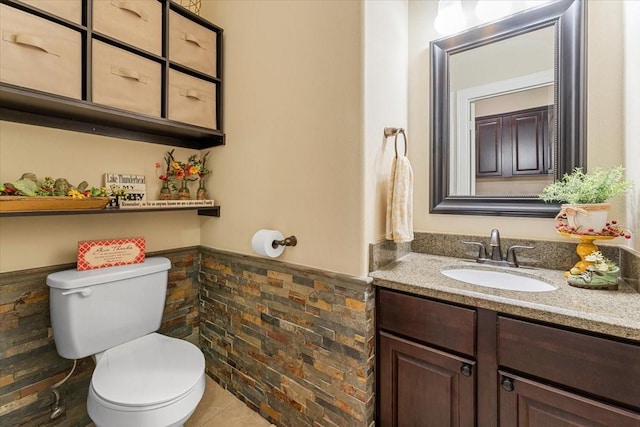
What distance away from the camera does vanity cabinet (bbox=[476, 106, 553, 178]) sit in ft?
4.42

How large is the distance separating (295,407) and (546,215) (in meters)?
1.54

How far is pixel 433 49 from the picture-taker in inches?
63.1

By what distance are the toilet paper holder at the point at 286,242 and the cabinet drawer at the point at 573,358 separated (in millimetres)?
905

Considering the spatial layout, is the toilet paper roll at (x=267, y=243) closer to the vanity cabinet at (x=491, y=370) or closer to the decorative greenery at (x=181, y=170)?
the vanity cabinet at (x=491, y=370)

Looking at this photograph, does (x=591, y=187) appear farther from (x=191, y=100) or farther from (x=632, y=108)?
(x=191, y=100)

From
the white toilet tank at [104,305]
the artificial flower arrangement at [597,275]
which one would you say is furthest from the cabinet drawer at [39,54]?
the artificial flower arrangement at [597,275]

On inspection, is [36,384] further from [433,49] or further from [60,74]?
[433,49]

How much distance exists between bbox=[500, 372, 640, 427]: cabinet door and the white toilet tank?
1.64 meters

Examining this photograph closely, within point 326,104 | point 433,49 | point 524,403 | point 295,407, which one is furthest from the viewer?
point 433,49

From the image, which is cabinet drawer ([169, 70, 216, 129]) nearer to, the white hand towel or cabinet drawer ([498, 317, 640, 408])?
the white hand towel

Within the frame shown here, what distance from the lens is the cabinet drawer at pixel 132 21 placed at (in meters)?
1.31

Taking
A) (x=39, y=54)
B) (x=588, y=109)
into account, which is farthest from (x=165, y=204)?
(x=588, y=109)

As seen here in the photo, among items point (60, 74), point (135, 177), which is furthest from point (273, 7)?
point (135, 177)

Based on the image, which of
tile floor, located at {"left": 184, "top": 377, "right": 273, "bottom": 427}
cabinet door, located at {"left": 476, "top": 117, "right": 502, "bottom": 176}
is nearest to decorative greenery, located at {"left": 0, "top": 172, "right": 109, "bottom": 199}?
tile floor, located at {"left": 184, "top": 377, "right": 273, "bottom": 427}
